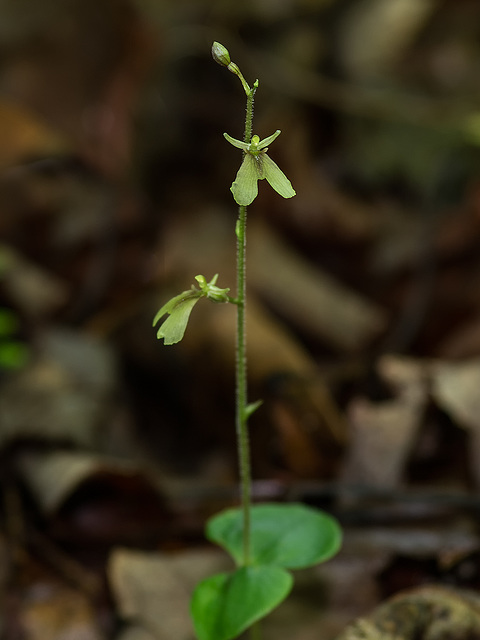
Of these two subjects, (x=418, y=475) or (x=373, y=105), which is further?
(x=373, y=105)

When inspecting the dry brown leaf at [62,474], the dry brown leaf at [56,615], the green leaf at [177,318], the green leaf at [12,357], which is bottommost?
the dry brown leaf at [56,615]

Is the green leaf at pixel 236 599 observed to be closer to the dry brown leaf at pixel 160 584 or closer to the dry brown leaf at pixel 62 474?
the dry brown leaf at pixel 160 584

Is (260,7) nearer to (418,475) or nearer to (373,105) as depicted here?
(373,105)

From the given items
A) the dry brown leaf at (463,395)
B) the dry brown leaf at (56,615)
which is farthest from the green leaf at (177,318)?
the dry brown leaf at (463,395)

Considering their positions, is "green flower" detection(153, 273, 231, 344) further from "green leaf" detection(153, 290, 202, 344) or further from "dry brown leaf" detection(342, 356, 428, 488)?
"dry brown leaf" detection(342, 356, 428, 488)

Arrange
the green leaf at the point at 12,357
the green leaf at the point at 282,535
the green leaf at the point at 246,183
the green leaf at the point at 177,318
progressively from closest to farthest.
A: the green leaf at the point at 246,183 → the green leaf at the point at 177,318 → the green leaf at the point at 282,535 → the green leaf at the point at 12,357

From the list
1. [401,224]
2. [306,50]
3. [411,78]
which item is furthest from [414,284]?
[306,50]

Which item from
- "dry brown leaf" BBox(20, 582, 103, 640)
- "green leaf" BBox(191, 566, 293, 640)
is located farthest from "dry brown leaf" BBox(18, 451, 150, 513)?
"green leaf" BBox(191, 566, 293, 640)
